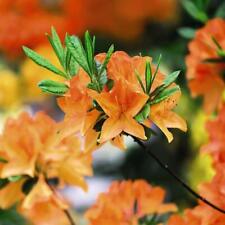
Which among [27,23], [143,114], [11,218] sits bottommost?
[11,218]

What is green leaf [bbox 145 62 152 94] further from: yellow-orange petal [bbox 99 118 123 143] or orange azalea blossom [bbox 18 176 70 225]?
orange azalea blossom [bbox 18 176 70 225]

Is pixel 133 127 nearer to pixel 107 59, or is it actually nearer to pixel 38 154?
pixel 107 59

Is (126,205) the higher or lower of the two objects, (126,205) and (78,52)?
the lower

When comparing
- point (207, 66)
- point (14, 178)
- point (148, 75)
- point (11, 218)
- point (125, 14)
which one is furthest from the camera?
point (125, 14)

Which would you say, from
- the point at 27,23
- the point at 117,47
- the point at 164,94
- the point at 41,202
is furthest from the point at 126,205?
the point at 117,47

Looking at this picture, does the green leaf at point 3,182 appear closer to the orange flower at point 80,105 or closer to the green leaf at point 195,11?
the orange flower at point 80,105

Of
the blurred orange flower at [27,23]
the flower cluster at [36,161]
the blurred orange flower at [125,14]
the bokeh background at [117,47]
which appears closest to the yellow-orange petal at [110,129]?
the flower cluster at [36,161]

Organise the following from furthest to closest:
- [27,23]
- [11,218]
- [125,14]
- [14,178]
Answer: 1. [125,14]
2. [27,23]
3. [11,218]
4. [14,178]
